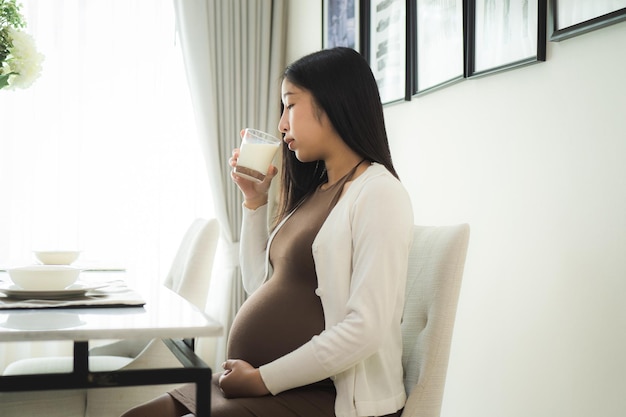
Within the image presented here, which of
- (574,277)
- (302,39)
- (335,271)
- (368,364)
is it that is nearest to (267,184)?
(335,271)

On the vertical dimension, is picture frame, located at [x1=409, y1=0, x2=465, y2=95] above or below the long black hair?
above

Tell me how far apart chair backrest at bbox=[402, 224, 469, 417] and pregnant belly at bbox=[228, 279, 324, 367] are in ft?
0.65

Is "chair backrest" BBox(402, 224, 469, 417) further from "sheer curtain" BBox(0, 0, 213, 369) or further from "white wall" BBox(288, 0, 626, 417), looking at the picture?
"sheer curtain" BBox(0, 0, 213, 369)

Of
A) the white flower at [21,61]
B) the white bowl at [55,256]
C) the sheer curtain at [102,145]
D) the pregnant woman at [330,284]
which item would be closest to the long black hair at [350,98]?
the pregnant woman at [330,284]

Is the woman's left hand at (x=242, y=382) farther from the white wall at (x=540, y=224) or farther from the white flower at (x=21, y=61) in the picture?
the white flower at (x=21, y=61)

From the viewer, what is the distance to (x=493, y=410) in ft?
6.09

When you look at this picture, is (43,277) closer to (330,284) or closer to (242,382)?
(242,382)

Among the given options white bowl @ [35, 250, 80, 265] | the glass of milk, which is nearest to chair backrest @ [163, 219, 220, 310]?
white bowl @ [35, 250, 80, 265]

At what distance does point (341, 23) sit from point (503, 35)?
128cm

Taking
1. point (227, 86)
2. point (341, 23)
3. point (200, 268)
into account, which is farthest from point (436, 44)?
point (227, 86)

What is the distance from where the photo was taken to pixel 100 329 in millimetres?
1044

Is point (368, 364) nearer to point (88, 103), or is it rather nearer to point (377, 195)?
point (377, 195)

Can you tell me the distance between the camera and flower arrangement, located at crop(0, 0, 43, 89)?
5.42 feet

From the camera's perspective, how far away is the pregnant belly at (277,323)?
1387 millimetres
